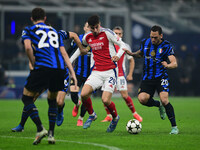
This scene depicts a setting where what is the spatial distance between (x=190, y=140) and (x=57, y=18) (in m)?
A: 17.8

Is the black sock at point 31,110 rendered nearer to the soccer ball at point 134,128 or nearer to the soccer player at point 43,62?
the soccer player at point 43,62

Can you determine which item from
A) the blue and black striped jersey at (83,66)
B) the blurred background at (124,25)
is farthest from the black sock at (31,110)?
the blurred background at (124,25)

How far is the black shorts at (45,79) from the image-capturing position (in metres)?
7.34

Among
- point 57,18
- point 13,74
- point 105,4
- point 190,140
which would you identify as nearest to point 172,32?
point 105,4

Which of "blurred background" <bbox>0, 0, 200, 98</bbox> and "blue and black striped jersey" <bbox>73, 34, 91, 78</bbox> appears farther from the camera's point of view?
"blurred background" <bbox>0, 0, 200, 98</bbox>

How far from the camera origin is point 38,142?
7336 millimetres

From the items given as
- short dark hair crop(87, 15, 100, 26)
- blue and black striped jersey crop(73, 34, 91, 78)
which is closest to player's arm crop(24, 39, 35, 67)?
short dark hair crop(87, 15, 100, 26)

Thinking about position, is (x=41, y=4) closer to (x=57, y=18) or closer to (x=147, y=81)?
(x=57, y=18)

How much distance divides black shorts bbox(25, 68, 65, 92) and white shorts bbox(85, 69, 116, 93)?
190 cm

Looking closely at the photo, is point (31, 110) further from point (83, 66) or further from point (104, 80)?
point (83, 66)

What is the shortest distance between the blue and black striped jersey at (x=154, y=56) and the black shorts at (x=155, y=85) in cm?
9

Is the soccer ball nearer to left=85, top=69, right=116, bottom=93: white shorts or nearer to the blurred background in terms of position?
left=85, top=69, right=116, bottom=93: white shorts

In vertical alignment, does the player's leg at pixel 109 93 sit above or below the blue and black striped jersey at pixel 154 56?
below

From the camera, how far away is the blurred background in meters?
24.3
